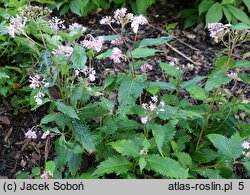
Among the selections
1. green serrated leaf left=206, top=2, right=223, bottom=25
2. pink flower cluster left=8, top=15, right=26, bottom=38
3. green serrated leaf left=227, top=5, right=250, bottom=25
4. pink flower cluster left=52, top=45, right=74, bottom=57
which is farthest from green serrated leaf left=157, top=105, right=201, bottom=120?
green serrated leaf left=227, top=5, right=250, bottom=25

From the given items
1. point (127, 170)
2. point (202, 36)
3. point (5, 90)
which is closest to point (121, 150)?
point (127, 170)

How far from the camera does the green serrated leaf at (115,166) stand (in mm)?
2086

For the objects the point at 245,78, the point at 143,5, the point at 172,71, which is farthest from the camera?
the point at 143,5

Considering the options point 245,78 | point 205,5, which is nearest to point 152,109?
point 245,78

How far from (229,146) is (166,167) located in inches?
14.5

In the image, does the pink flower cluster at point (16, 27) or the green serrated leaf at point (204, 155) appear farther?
the green serrated leaf at point (204, 155)

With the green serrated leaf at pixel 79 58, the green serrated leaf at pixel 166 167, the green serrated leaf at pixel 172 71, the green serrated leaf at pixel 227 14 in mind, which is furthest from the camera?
the green serrated leaf at pixel 227 14

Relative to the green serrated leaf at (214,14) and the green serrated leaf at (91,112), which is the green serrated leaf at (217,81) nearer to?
the green serrated leaf at (91,112)

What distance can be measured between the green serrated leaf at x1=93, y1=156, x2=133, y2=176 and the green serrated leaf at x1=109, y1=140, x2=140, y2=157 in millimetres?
80

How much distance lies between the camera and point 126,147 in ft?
6.97

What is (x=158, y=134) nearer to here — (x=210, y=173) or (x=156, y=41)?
(x=210, y=173)

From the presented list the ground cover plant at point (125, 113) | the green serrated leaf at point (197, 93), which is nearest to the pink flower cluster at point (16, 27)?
the ground cover plant at point (125, 113)

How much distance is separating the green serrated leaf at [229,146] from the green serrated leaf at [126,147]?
1.38 ft
